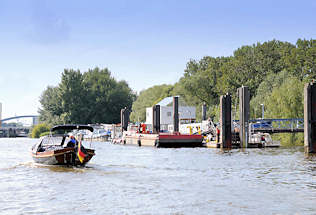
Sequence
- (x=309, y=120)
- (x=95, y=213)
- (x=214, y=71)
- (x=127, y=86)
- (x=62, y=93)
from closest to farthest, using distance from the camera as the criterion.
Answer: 1. (x=95, y=213)
2. (x=309, y=120)
3. (x=214, y=71)
4. (x=62, y=93)
5. (x=127, y=86)

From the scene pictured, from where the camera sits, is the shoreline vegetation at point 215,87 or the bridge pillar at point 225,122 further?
the shoreline vegetation at point 215,87

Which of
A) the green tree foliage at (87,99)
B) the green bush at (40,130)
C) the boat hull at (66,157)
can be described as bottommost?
the boat hull at (66,157)

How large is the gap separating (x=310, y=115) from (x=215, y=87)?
6137 cm

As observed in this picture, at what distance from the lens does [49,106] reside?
125m

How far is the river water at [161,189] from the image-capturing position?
16391 mm

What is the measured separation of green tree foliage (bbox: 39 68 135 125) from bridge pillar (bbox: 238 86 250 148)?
74029mm

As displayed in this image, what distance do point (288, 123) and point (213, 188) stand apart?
129 ft

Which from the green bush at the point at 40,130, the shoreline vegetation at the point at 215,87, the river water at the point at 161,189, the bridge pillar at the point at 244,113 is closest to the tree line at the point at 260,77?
the shoreline vegetation at the point at 215,87

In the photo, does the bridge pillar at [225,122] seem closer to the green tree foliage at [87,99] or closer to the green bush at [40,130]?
the green tree foliage at [87,99]

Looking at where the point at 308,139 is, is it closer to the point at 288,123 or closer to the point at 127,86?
the point at 288,123

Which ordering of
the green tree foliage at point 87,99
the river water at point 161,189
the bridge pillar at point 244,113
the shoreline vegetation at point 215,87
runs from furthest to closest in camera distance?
the green tree foliage at point 87,99, the shoreline vegetation at point 215,87, the bridge pillar at point 244,113, the river water at point 161,189

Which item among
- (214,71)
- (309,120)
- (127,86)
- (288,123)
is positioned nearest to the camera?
(309,120)

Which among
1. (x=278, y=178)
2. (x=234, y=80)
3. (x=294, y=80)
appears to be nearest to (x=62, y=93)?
(x=234, y=80)

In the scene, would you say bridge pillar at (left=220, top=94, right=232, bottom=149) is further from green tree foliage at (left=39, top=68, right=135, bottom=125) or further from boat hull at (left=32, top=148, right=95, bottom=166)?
green tree foliage at (left=39, top=68, right=135, bottom=125)
